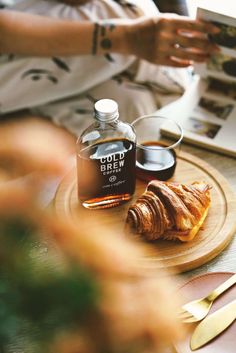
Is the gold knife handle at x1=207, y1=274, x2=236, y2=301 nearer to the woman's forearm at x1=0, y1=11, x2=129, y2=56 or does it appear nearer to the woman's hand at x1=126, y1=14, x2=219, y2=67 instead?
the woman's hand at x1=126, y1=14, x2=219, y2=67

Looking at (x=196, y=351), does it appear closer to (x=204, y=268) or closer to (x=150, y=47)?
(x=204, y=268)

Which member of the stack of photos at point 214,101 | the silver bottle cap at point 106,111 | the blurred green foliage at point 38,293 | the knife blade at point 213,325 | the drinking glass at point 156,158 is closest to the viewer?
the blurred green foliage at point 38,293

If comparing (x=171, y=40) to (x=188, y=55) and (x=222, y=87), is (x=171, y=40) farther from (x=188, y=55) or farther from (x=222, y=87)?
(x=222, y=87)

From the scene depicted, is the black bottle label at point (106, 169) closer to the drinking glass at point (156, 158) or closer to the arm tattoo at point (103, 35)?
the drinking glass at point (156, 158)

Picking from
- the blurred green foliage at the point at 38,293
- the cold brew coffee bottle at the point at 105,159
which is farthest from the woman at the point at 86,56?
the blurred green foliage at the point at 38,293

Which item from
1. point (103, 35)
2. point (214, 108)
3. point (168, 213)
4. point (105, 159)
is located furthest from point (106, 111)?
point (103, 35)

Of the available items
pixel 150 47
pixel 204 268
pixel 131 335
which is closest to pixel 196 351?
pixel 204 268
